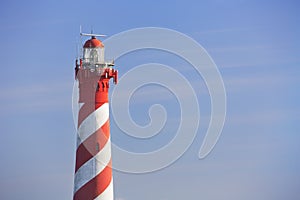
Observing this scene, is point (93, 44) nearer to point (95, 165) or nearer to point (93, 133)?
point (93, 133)

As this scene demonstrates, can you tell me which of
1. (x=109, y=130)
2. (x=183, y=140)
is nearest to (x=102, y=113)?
(x=109, y=130)

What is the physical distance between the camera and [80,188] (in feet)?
108

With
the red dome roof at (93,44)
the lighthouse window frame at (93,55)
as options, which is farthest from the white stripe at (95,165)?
the red dome roof at (93,44)

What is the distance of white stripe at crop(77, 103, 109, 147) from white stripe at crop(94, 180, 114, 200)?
5.58 ft

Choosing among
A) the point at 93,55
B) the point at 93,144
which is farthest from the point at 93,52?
the point at 93,144

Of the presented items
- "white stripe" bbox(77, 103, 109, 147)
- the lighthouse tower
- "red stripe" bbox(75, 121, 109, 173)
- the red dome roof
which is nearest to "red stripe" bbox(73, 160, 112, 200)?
the lighthouse tower

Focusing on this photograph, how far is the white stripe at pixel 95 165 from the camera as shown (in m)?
33.0

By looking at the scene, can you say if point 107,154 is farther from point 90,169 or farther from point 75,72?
point 75,72

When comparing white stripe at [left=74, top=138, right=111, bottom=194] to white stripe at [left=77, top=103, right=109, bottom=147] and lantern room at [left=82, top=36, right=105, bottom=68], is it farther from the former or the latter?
lantern room at [left=82, top=36, right=105, bottom=68]

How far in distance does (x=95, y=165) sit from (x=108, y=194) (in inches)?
40.3

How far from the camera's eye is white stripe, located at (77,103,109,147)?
32.8 m

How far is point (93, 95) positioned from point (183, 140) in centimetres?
331

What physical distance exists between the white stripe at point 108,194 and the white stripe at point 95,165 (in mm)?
599

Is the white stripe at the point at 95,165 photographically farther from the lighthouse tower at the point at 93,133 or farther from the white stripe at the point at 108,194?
the white stripe at the point at 108,194
